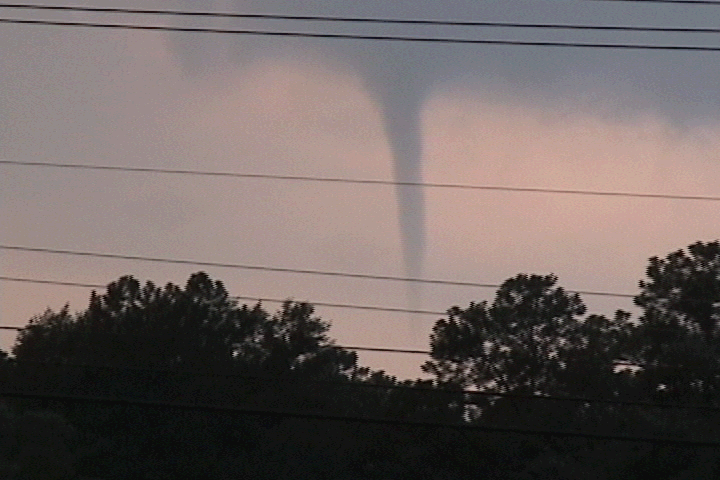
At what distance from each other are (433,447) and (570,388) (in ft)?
16.1

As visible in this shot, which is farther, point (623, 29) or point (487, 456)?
point (487, 456)

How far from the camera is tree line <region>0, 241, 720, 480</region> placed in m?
35.1

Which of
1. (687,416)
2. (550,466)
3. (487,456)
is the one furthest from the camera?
(487,456)

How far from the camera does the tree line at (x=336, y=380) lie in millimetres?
35094

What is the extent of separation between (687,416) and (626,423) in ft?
5.15

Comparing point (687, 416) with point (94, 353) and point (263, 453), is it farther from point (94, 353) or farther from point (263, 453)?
point (94, 353)

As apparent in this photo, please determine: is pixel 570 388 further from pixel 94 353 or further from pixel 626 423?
pixel 94 353

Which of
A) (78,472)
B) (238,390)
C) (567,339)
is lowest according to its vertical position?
(78,472)

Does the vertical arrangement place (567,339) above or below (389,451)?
above

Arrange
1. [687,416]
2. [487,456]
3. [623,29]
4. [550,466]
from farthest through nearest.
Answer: [487,456]
[550,466]
[687,416]
[623,29]

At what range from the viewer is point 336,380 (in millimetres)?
36969

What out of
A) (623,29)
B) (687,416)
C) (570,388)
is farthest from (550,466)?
(623,29)

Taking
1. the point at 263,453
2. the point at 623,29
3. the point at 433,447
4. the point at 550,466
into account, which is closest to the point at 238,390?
the point at 263,453

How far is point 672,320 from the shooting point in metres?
38.1
